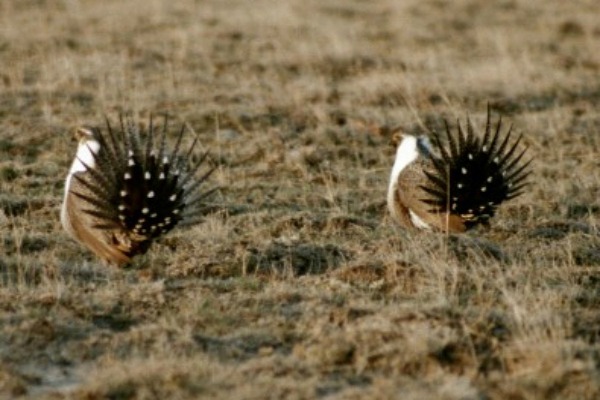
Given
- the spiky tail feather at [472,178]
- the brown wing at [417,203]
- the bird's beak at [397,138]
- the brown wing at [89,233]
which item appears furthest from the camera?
the bird's beak at [397,138]

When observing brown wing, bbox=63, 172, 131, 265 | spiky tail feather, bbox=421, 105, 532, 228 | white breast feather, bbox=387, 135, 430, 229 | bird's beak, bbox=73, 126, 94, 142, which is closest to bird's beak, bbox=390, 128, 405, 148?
white breast feather, bbox=387, 135, 430, 229

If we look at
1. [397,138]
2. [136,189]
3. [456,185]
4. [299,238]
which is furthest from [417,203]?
[136,189]

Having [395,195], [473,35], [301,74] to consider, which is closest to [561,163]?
[395,195]

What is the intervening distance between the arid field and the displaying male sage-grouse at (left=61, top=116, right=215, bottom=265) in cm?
16

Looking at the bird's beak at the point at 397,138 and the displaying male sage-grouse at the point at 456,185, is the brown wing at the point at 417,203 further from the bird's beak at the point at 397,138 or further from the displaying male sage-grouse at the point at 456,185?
the bird's beak at the point at 397,138

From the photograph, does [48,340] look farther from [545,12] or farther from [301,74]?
[545,12]

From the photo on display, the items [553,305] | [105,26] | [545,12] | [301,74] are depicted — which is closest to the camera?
[553,305]

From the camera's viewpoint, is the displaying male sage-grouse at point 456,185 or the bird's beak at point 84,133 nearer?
the displaying male sage-grouse at point 456,185

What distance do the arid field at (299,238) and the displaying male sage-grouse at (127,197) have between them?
16cm

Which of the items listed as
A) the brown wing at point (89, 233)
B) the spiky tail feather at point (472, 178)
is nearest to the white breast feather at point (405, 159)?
the spiky tail feather at point (472, 178)

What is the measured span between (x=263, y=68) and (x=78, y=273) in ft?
18.1

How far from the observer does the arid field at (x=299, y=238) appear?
392 cm

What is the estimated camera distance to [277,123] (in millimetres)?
8398

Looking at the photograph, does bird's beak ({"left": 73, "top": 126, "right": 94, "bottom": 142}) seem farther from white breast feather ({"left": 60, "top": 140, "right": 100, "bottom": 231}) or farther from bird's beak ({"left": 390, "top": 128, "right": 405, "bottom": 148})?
bird's beak ({"left": 390, "top": 128, "right": 405, "bottom": 148})
